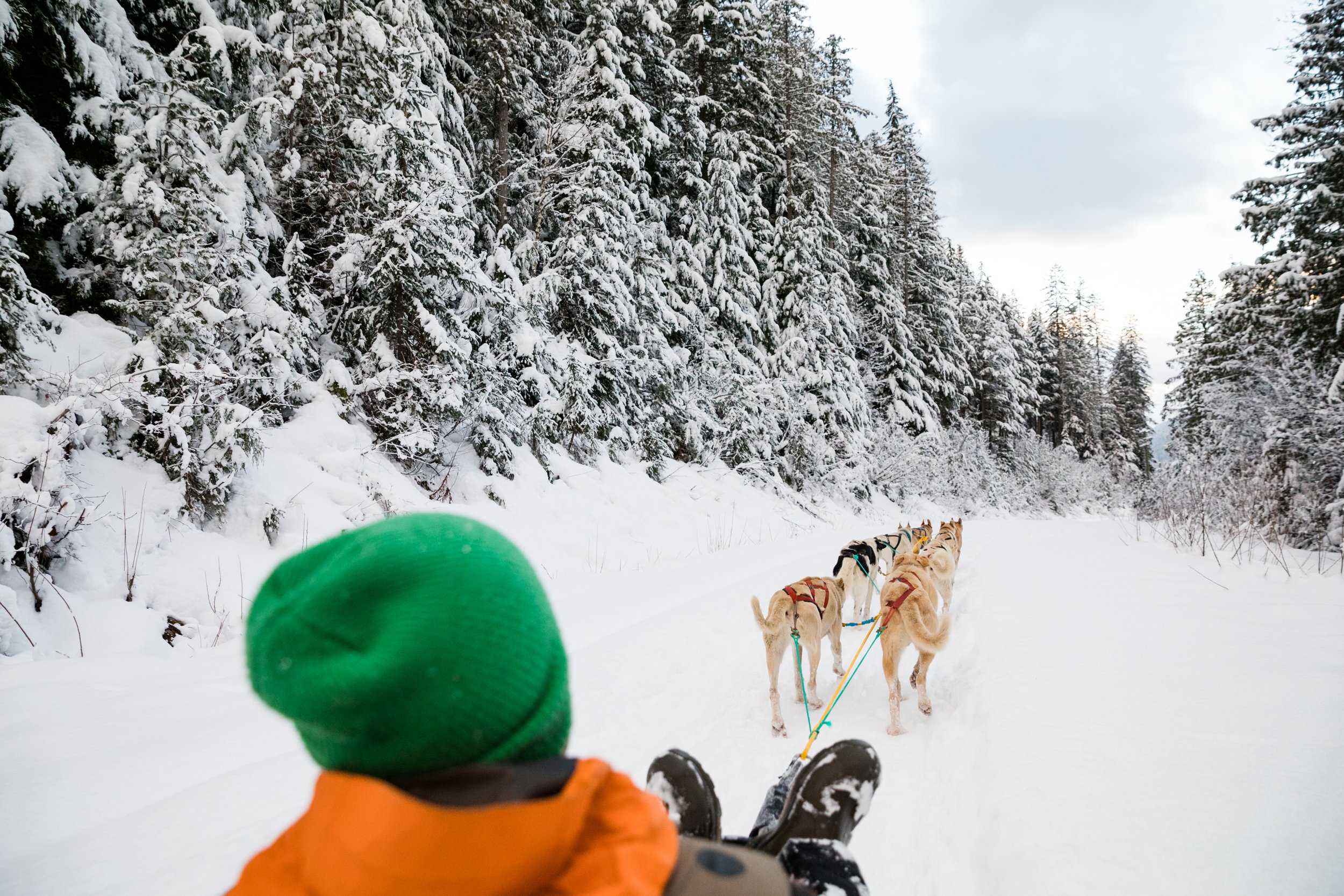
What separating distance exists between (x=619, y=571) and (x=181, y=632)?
4683 mm

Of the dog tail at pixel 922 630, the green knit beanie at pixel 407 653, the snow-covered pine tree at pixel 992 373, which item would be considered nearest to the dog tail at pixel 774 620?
the dog tail at pixel 922 630

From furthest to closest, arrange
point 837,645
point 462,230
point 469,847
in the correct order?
point 462,230 → point 837,645 → point 469,847

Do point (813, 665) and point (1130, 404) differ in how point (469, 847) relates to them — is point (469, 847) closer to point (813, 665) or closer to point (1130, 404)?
point (813, 665)

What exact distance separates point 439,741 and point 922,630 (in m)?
3.36

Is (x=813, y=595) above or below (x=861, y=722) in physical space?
above

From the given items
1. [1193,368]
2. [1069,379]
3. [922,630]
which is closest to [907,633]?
[922,630]

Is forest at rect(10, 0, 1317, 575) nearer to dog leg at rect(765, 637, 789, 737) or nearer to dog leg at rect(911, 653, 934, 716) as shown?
dog leg at rect(765, 637, 789, 737)

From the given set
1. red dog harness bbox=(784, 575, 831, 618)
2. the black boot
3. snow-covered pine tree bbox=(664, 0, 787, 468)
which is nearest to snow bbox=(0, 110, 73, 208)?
red dog harness bbox=(784, 575, 831, 618)

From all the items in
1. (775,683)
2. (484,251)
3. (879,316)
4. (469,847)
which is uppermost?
(879,316)

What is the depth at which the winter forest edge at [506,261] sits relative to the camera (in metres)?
5.40

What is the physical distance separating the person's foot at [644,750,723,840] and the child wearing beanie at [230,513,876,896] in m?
1.01

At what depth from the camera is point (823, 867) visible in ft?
4.57


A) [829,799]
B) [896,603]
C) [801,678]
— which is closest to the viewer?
[829,799]

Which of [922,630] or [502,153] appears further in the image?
[502,153]
